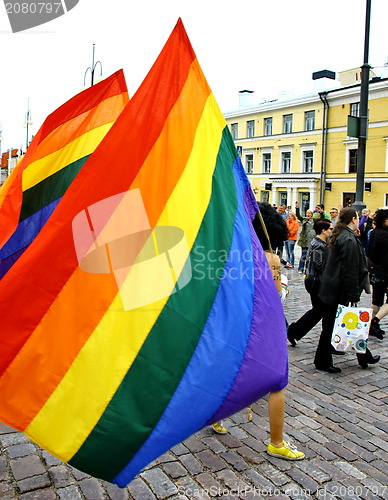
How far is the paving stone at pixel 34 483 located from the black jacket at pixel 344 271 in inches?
131

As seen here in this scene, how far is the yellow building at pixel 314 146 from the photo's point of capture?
3569 cm

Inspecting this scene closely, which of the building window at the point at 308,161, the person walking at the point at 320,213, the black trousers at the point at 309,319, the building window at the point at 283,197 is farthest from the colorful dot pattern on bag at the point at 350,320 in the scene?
the building window at the point at 283,197

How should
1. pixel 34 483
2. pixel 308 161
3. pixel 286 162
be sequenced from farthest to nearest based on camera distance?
1. pixel 286 162
2. pixel 308 161
3. pixel 34 483

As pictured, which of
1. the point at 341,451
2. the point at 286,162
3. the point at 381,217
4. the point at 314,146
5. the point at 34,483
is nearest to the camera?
the point at 34,483

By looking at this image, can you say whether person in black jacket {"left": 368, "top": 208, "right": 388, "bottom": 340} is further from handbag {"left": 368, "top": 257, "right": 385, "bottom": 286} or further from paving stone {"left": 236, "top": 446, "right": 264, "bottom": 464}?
paving stone {"left": 236, "top": 446, "right": 264, "bottom": 464}

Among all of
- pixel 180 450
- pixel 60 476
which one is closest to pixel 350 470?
pixel 180 450

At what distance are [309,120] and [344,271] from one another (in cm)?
3834

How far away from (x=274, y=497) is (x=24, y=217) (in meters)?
3.39

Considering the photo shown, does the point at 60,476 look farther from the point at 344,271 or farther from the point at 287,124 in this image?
the point at 287,124

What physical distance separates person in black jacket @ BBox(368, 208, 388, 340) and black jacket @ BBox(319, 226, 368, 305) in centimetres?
169

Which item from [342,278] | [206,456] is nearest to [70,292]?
[206,456]

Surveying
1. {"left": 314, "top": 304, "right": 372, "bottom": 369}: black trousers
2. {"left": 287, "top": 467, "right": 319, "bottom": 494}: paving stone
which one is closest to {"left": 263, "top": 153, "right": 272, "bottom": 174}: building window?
{"left": 314, "top": 304, "right": 372, "bottom": 369}: black trousers

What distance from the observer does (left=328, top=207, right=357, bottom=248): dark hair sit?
16.4 ft

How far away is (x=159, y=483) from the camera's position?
2998 mm
